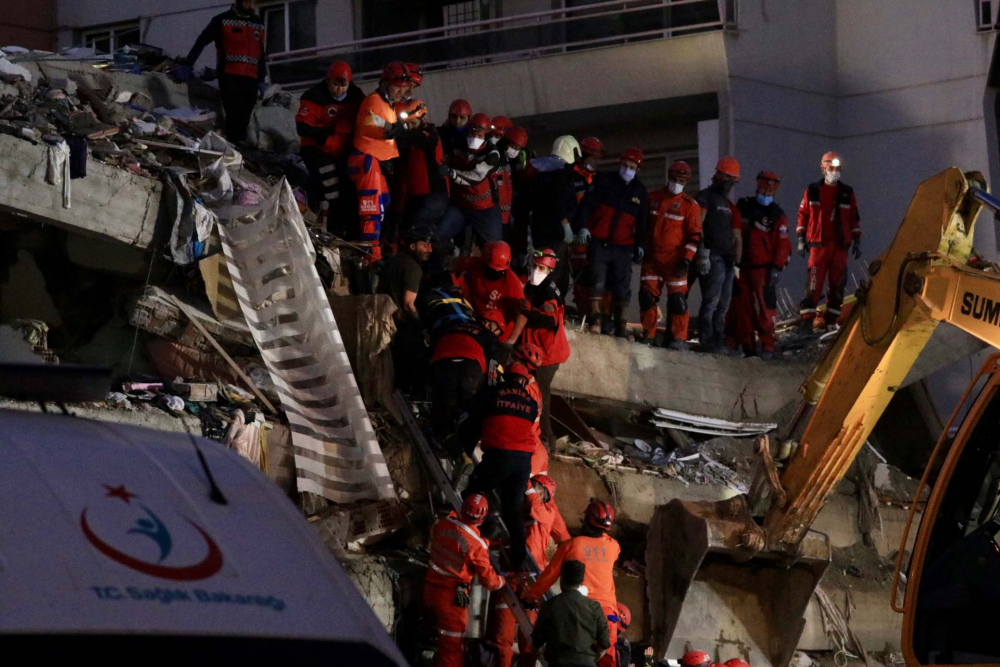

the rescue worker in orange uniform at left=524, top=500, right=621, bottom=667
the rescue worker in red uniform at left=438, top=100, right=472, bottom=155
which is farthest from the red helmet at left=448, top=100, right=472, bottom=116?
the rescue worker in orange uniform at left=524, top=500, right=621, bottom=667

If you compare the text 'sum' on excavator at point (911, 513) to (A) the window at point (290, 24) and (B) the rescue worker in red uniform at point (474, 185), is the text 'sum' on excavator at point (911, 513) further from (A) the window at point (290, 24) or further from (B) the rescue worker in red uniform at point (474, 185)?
(A) the window at point (290, 24)

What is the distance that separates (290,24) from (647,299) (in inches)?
484

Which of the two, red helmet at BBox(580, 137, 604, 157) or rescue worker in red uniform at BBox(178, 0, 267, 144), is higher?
rescue worker in red uniform at BBox(178, 0, 267, 144)

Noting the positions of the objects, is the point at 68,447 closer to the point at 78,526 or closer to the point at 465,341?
the point at 78,526

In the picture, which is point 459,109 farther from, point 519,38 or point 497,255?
point 519,38

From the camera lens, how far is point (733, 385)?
18109mm

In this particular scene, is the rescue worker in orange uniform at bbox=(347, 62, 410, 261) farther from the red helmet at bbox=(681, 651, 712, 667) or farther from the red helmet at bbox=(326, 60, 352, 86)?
the red helmet at bbox=(681, 651, 712, 667)

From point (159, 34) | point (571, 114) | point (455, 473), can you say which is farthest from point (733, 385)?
point (159, 34)

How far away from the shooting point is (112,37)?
92.9ft

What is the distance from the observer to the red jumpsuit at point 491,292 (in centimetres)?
1462

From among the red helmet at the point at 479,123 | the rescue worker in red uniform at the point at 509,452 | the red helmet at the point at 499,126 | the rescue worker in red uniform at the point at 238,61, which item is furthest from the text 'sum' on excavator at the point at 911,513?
the rescue worker in red uniform at the point at 238,61

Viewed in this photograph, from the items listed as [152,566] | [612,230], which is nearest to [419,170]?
[612,230]

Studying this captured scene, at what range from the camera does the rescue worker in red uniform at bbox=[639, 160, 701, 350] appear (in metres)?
17.9

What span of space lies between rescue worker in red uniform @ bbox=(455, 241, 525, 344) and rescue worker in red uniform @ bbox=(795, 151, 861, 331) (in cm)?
622
